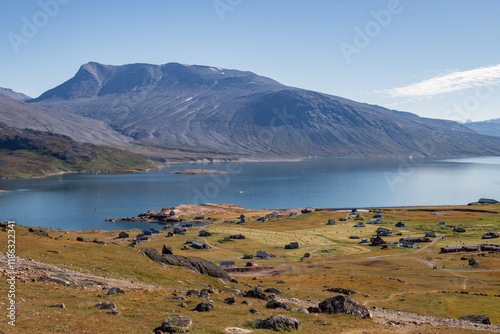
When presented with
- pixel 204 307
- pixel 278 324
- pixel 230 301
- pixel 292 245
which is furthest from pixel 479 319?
pixel 292 245

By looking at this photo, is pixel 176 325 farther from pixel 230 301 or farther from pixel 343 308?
pixel 343 308

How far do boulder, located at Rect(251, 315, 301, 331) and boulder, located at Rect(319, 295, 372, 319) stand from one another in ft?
23.2

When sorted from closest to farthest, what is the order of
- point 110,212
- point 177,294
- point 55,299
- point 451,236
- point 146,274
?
point 55,299
point 177,294
point 146,274
point 451,236
point 110,212

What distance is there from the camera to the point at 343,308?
30391 mm

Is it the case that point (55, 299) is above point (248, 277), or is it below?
above

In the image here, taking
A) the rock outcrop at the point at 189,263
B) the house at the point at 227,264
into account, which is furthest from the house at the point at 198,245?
the rock outcrop at the point at 189,263

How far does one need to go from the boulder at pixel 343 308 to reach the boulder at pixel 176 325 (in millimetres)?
12352

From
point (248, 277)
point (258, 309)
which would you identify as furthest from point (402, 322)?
point (248, 277)

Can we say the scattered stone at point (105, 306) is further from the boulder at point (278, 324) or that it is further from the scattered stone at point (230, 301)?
the scattered stone at point (230, 301)

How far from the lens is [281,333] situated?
75.3ft

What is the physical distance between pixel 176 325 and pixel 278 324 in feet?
19.8

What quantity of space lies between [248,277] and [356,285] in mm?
15921

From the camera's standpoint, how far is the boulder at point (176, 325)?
2130 cm

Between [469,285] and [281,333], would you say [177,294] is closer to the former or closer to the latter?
[281,333]
